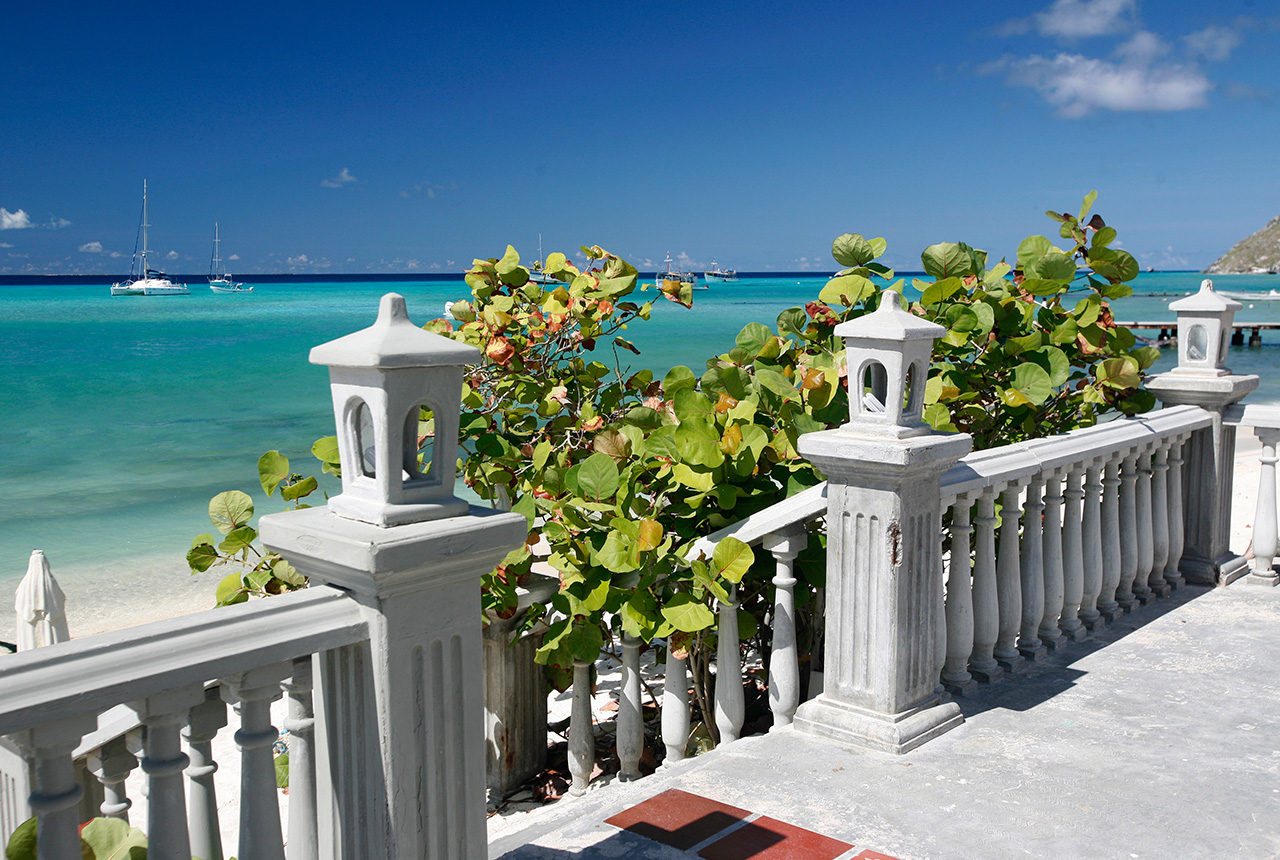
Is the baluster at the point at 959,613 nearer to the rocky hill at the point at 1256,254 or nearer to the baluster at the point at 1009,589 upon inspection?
the baluster at the point at 1009,589

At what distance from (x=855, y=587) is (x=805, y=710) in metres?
0.46

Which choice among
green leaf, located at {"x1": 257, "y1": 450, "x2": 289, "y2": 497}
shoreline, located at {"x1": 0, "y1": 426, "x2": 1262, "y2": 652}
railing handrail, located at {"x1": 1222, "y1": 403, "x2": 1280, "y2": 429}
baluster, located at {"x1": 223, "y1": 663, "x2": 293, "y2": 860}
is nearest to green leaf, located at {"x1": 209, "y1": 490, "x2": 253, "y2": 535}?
green leaf, located at {"x1": 257, "y1": 450, "x2": 289, "y2": 497}

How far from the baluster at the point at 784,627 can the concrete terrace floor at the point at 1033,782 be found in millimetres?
119

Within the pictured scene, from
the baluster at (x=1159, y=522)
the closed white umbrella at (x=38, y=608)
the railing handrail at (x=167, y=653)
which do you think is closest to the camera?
the railing handrail at (x=167, y=653)

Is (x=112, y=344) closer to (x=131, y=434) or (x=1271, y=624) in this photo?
(x=131, y=434)

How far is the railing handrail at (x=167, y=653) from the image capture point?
1430mm

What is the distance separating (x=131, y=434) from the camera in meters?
25.3

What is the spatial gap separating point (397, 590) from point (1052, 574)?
306 centimetres

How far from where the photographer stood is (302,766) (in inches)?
Result: 74.7

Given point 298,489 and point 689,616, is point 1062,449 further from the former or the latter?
point 298,489

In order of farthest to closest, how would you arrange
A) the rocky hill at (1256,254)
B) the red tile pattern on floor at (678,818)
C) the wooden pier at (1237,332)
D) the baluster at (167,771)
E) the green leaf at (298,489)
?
the rocky hill at (1256,254) → the wooden pier at (1237,332) → the green leaf at (298,489) → the red tile pattern on floor at (678,818) → the baluster at (167,771)

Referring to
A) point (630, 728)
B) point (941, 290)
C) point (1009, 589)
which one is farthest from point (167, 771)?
point (941, 290)

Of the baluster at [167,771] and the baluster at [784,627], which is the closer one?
the baluster at [167,771]

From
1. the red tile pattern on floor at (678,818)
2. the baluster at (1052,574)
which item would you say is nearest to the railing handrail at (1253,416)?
the baluster at (1052,574)
